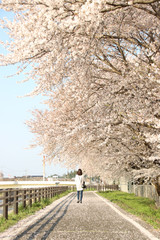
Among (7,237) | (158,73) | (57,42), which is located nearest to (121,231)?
(7,237)

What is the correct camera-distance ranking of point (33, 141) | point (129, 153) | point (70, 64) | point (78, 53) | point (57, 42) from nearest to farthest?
point (57, 42) < point (78, 53) < point (70, 64) < point (129, 153) < point (33, 141)

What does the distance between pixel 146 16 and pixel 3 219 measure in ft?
24.8

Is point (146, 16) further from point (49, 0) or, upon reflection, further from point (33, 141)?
point (33, 141)

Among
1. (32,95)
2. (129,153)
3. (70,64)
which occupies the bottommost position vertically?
(129,153)

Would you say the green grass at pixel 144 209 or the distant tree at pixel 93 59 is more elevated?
the distant tree at pixel 93 59

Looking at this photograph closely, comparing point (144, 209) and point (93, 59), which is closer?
point (93, 59)

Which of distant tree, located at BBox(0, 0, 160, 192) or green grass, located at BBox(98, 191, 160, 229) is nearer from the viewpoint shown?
distant tree, located at BBox(0, 0, 160, 192)

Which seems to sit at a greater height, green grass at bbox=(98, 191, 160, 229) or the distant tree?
the distant tree

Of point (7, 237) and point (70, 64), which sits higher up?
point (70, 64)

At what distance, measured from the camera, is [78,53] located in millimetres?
6801

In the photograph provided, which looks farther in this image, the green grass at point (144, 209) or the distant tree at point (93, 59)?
the green grass at point (144, 209)

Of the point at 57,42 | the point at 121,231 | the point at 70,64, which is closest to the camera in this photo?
the point at 57,42

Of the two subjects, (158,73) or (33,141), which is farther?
(33,141)

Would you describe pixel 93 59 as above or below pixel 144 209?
above
